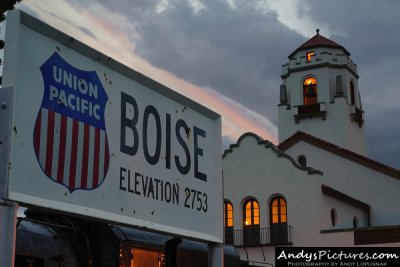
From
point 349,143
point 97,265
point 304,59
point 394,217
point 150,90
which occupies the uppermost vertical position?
point 304,59

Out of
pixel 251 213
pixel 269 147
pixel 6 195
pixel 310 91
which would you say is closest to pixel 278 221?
pixel 251 213

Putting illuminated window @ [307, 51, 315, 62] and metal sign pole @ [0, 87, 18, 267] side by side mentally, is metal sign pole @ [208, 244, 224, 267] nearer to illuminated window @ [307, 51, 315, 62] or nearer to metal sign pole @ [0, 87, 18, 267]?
metal sign pole @ [0, 87, 18, 267]

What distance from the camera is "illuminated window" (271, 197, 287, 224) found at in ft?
109

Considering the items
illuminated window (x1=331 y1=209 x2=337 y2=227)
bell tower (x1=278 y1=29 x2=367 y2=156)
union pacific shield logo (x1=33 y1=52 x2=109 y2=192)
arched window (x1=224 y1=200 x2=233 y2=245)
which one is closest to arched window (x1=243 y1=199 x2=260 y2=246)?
arched window (x1=224 y1=200 x2=233 y2=245)

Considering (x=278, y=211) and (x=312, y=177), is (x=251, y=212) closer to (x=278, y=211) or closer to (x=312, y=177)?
(x=278, y=211)

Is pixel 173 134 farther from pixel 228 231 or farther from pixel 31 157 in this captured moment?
pixel 228 231

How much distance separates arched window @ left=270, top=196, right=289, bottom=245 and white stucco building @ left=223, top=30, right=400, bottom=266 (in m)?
0.05

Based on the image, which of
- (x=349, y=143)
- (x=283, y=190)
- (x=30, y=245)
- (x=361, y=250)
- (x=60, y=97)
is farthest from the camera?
(x=349, y=143)

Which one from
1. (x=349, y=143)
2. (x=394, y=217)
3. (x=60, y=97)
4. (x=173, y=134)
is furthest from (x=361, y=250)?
(x=349, y=143)

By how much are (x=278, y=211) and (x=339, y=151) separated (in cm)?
632

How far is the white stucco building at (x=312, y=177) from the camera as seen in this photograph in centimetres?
3266

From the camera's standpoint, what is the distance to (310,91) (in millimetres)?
42000

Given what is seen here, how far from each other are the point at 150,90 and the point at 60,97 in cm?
101

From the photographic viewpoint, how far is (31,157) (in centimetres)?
328
